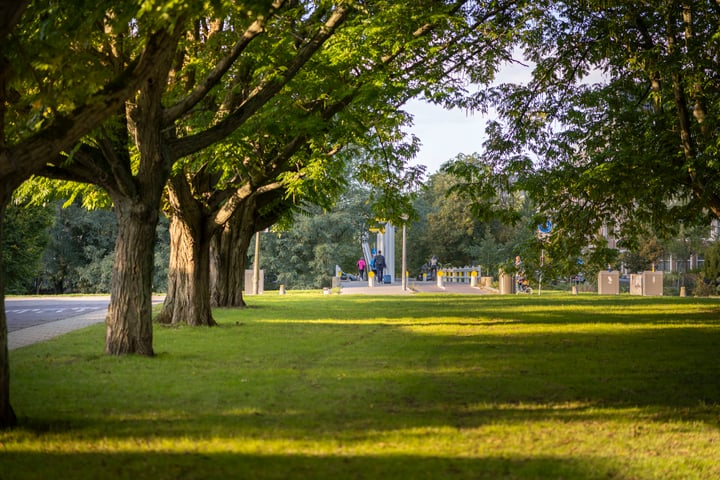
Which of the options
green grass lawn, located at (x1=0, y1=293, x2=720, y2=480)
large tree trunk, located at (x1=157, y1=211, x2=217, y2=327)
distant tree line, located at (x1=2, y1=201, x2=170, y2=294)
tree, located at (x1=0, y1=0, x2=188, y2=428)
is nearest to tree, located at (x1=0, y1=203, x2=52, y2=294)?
distant tree line, located at (x1=2, y1=201, x2=170, y2=294)

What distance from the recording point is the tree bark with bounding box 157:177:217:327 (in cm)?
1991

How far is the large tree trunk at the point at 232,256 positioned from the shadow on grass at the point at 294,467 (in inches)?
802

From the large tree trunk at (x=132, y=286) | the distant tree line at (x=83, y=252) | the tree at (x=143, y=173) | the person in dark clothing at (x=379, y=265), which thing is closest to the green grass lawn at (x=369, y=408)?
the large tree trunk at (x=132, y=286)

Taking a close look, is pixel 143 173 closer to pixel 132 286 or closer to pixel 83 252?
pixel 132 286

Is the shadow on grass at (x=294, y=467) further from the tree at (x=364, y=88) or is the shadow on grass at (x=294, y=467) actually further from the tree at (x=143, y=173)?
the tree at (x=364, y=88)

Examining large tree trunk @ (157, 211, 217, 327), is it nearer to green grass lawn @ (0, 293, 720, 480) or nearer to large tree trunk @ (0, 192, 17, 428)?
A: green grass lawn @ (0, 293, 720, 480)

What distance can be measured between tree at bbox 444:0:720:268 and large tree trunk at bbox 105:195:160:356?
1065cm

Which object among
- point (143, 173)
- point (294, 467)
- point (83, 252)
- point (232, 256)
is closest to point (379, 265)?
point (83, 252)

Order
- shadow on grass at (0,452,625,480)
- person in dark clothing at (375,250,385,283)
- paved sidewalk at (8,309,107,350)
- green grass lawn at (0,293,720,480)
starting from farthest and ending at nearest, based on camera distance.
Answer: person in dark clothing at (375,250,385,283)
paved sidewalk at (8,309,107,350)
green grass lawn at (0,293,720,480)
shadow on grass at (0,452,625,480)

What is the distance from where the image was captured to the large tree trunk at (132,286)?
13.7 m

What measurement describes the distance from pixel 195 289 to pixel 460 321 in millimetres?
6892

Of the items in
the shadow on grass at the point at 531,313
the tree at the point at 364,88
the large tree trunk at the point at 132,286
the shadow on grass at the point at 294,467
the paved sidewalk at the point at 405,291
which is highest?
the tree at the point at 364,88

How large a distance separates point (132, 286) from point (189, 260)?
6407 millimetres

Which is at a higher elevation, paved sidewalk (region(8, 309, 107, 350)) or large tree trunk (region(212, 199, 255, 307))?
large tree trunk (region(212, 199, 255, 307))
